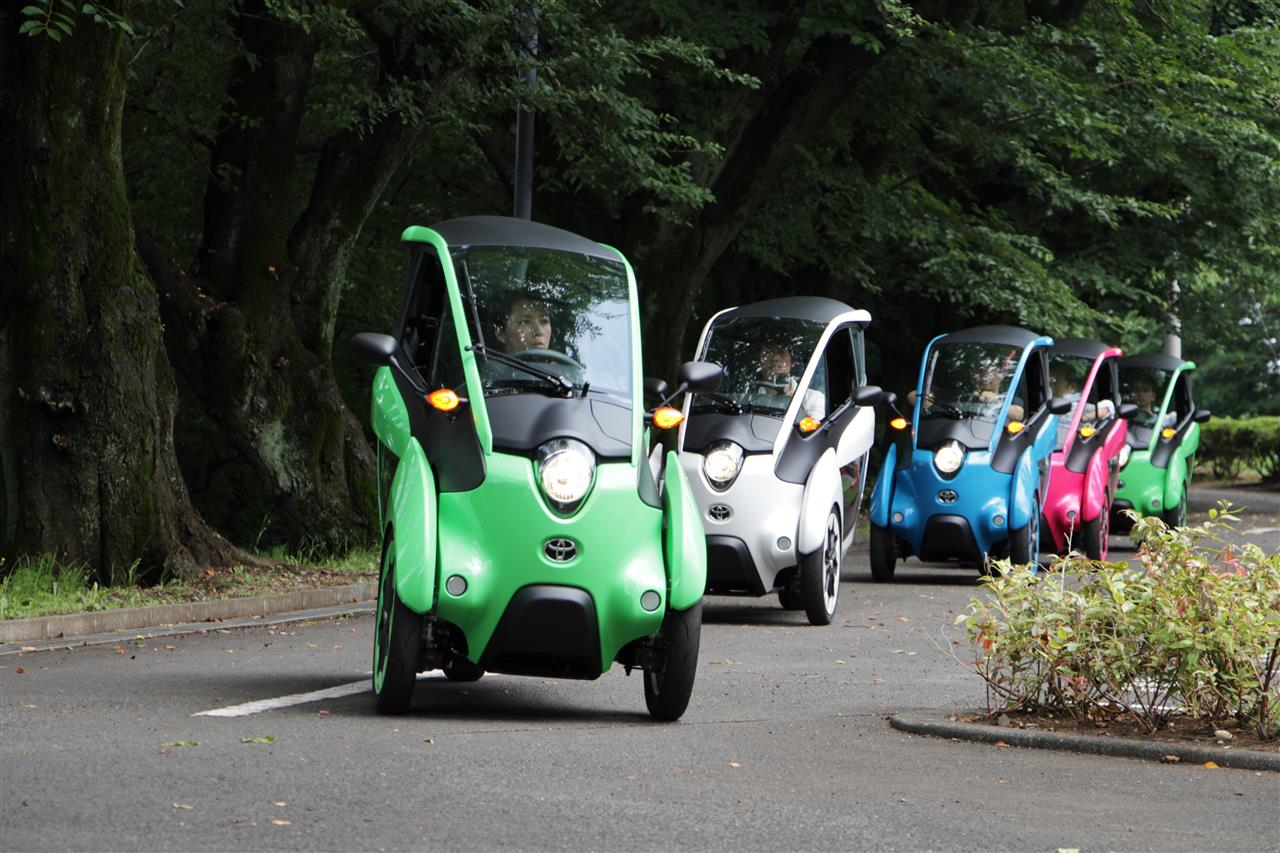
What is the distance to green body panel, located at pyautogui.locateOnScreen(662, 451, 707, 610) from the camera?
823 cm

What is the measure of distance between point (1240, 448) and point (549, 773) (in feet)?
130

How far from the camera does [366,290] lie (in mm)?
25578

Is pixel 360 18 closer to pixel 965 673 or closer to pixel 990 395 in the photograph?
pixel 990 395

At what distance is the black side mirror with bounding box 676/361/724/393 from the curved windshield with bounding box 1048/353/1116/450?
1029cm

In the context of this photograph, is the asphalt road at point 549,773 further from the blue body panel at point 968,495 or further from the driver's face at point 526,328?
the blue body panel at point 968,495

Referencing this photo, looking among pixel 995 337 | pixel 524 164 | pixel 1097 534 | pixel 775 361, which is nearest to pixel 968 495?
pixel 995 337

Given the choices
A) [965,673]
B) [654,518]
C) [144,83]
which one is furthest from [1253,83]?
[654,518]

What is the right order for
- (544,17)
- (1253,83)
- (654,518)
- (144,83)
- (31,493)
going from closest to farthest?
(654,518), (31,493), (544,17), (144,83), (1253,83)

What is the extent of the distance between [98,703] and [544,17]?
9969 mm

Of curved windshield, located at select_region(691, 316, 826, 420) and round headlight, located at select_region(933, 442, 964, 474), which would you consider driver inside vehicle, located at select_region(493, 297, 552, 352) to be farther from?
round headlight, located at select_region(933, 442, 964, 474)

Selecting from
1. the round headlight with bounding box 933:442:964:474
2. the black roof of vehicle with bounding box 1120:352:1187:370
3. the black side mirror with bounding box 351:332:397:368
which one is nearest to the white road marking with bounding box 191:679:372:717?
the black side mirror with bounding box 351:332:397:368

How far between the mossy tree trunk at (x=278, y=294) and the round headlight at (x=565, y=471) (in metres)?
9.08

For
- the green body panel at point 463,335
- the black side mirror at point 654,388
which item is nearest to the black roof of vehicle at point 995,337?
the black side mirror at point 654,388

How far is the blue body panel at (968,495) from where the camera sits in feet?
55.7
